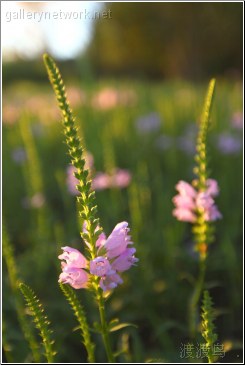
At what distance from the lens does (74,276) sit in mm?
1267

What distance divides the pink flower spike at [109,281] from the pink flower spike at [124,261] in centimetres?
4

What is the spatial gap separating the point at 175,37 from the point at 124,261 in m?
18.1

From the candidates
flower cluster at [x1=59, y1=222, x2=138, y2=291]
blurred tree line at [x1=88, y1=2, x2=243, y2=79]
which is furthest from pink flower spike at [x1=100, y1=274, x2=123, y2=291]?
blurred tree line at [x1=88, y1=2, x2=243, y2=79]

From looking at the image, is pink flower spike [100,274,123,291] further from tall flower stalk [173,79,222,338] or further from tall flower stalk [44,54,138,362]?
tall flower stalk [173,79,222,338]

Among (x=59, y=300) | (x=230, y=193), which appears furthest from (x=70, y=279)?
(x=230, y=193)

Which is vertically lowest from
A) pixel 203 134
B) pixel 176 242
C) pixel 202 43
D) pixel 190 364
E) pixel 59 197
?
pixel 190 364

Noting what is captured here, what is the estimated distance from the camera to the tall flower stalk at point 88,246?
1166 mm

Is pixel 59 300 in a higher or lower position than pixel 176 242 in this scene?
lower

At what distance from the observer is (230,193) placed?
3.87m

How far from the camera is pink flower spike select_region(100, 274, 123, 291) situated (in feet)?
4.09

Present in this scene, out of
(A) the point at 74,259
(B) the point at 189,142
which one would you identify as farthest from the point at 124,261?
(B) the point at 189,142

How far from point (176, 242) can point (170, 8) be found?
52.4ft

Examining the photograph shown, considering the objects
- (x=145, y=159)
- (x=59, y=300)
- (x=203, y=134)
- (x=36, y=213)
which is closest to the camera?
(x=203, y=134)

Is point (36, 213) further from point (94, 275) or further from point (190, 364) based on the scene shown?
point (94, 275)
